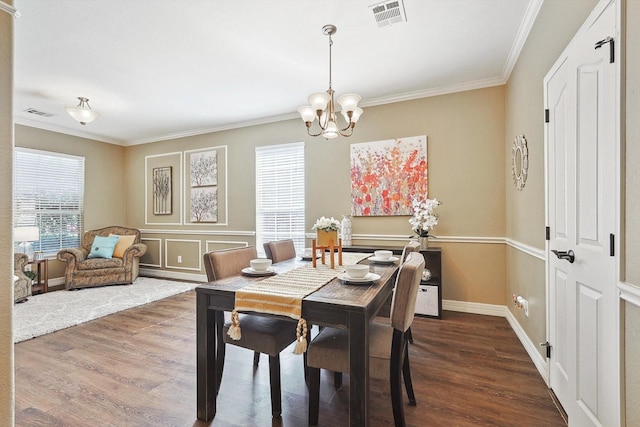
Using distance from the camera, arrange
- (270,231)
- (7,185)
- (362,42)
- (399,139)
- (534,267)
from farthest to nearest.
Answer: (270,231) < (399,139) < (362,42) < (534,267) < (7,185)

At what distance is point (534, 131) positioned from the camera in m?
2.31

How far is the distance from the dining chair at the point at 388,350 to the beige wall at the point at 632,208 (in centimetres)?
78

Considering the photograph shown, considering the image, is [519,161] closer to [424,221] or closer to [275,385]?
[424,221]

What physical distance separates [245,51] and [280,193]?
2211mm

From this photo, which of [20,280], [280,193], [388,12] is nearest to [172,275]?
[20,280]

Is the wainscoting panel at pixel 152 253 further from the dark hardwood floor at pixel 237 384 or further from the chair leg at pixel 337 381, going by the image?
the chair leg at pixel 337 381

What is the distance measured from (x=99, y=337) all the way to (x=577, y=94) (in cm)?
412

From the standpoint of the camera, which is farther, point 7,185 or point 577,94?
point 577,94

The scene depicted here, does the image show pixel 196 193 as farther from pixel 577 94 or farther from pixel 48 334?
pixel 577 94

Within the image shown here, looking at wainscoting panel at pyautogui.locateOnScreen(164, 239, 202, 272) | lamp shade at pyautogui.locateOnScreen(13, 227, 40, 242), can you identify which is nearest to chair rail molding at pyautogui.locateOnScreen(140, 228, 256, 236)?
wainscoting panel at pyautogui.locateOnScreen(164, 239, 202, 272)

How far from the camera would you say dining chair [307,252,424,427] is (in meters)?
1.49

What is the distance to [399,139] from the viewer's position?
385 cm

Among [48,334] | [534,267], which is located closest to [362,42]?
[534,267]

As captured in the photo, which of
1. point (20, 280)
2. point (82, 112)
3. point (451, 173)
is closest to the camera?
point (451, 173)
